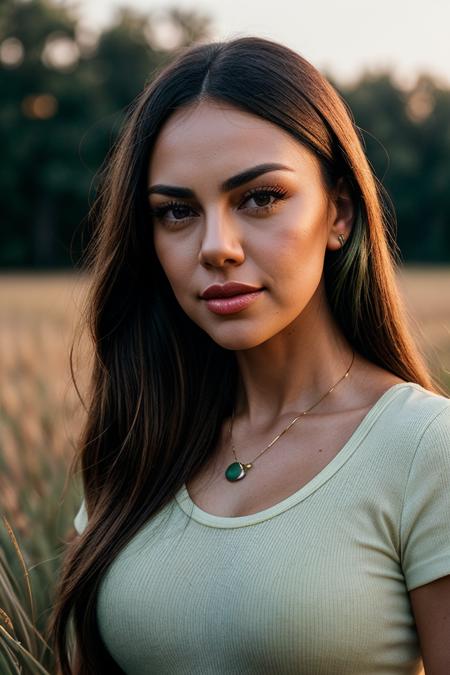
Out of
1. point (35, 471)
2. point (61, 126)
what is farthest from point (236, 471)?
point (61, 126)

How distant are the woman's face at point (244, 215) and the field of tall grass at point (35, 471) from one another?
0.41 m

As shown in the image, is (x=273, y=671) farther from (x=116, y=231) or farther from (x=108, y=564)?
(x=116, y=231)

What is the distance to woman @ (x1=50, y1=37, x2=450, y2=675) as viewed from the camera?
1.43 metres

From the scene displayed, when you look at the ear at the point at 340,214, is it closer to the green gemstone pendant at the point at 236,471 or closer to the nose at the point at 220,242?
the nose at the point at 220,242

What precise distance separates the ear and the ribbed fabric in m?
0.29

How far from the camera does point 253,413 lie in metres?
1.83

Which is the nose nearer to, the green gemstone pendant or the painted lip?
the painted lip

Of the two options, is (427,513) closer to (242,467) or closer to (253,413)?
(242,467)

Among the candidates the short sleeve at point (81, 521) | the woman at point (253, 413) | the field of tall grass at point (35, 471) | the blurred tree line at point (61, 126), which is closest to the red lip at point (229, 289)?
the woman at point (253, 413)

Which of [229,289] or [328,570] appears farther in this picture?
[229,289]

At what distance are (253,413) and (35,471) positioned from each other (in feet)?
5.13

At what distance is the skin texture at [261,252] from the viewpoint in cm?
158

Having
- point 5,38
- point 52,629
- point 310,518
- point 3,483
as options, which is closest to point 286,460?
point 310,518

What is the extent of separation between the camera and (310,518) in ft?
4.89
